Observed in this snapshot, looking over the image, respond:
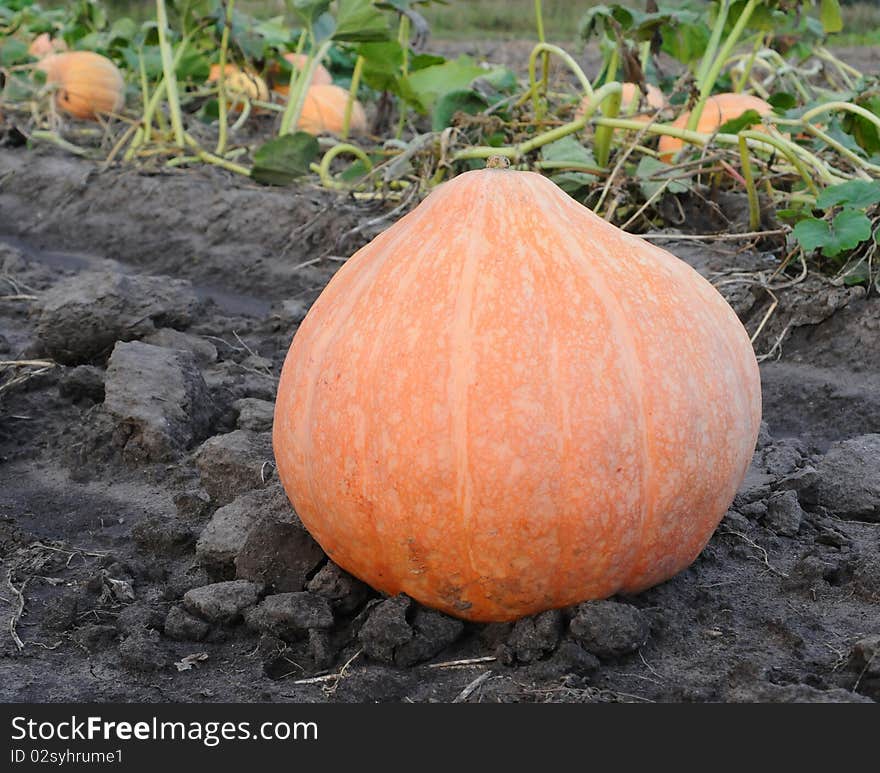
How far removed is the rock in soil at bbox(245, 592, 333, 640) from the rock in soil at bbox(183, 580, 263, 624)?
0.05m

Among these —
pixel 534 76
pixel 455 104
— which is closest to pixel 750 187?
pixel 534 76

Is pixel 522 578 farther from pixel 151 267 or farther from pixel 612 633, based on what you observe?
pixel 151 267

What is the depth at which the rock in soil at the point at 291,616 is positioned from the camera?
2378 mm

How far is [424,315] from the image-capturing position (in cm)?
225

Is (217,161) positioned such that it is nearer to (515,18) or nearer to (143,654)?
(143,654)

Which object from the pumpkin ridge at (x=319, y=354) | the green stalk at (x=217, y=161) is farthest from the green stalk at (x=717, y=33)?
the pumpkin ridge at (x=319, y=354)

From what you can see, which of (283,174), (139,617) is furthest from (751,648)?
(283,174)

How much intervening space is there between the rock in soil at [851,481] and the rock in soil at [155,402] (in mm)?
1775

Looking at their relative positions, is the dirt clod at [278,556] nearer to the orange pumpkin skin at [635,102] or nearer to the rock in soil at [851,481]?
the rock in soil at [851,481]

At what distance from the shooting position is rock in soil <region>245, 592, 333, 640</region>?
2.38 meters

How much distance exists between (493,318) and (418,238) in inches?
10.7

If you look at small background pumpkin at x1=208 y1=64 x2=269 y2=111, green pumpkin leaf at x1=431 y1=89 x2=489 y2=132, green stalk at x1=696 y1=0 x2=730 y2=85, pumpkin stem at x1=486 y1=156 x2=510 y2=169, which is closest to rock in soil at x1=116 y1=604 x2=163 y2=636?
pumpkin stem at x1=486 y1=156 x2=510 y2=169

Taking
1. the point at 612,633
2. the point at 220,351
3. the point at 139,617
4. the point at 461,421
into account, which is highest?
the point at 461,421

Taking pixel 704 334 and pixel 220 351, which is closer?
pixel 704 334
